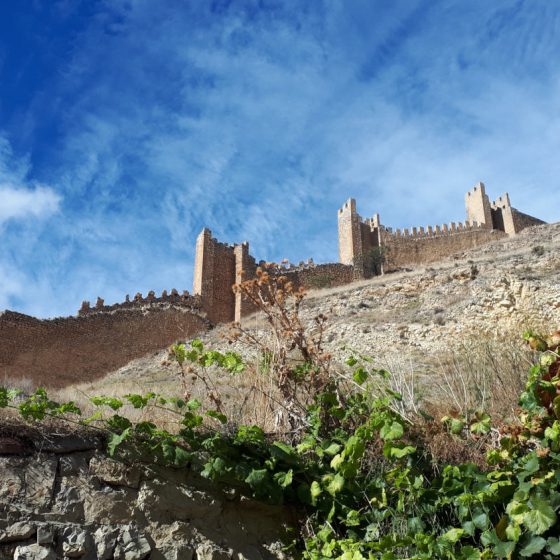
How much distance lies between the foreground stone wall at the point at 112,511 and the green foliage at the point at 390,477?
0.49 feet

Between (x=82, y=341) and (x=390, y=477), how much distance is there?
22.3 meters

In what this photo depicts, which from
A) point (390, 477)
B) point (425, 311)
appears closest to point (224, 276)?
point (425, 311)

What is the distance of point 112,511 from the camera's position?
3.82 meters

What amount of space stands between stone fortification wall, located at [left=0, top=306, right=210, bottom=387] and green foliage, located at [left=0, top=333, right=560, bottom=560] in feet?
63.8

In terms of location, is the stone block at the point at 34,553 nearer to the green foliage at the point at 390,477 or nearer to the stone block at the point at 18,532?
the stone block at the point at 18,532

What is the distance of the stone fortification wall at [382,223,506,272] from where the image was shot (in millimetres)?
39125

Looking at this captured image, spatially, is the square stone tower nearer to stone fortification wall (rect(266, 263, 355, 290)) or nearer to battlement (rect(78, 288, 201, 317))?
stone fortification wall (rect(266, 263, 355, 290))

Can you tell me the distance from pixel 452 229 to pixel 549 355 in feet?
125

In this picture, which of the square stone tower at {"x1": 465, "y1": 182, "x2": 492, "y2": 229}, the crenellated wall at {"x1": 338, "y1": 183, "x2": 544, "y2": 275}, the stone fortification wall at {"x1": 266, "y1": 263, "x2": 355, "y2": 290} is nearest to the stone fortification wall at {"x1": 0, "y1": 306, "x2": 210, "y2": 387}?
the stone fortification wall at {"x1": 266, "y1": 263, "x2": 355, "y2": 290}

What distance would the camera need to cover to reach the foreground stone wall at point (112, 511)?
140 inches

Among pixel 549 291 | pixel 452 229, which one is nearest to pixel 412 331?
pixel 549 291

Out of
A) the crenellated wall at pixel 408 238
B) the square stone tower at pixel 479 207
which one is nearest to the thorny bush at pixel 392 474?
the crenellated wall at pixel 408 238

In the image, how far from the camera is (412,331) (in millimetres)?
19391

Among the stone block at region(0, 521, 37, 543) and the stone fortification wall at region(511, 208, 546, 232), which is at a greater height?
the stone fortification wall at region(511, 208, 546, 232)
